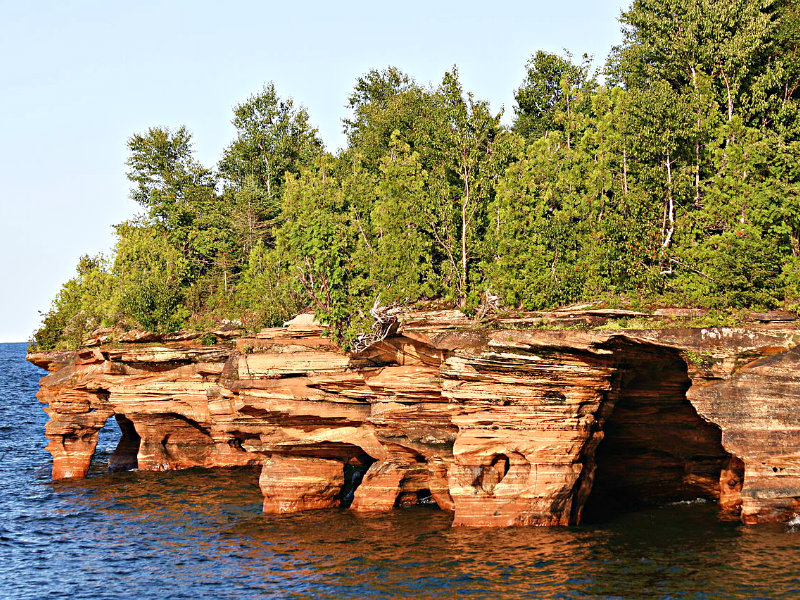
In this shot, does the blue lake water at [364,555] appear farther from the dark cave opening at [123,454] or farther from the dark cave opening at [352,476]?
the dark cave opening at [123,454]

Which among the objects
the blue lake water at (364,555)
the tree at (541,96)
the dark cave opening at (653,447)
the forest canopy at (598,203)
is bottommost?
the blue lake water at (364,555)

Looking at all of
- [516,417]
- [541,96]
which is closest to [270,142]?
[541,96]

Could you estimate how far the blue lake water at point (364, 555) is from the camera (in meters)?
22.2

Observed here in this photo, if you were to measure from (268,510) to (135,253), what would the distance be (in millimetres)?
22819

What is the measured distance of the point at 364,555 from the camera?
85.7 ft

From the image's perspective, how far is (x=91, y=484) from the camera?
4300 cm

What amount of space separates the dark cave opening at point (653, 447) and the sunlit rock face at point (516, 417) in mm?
60

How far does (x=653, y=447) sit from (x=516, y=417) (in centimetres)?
770

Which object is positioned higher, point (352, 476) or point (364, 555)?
point (352, 476)

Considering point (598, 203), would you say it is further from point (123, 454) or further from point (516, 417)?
point (123, 454)

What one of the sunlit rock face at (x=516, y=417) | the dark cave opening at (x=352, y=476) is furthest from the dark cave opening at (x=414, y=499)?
the dark cave opening at (x=352, y=476)

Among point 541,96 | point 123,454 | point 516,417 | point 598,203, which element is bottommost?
point 123,454

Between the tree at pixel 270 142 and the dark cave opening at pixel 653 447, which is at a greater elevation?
the tree at pixel 270 142

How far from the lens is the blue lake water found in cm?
2219
